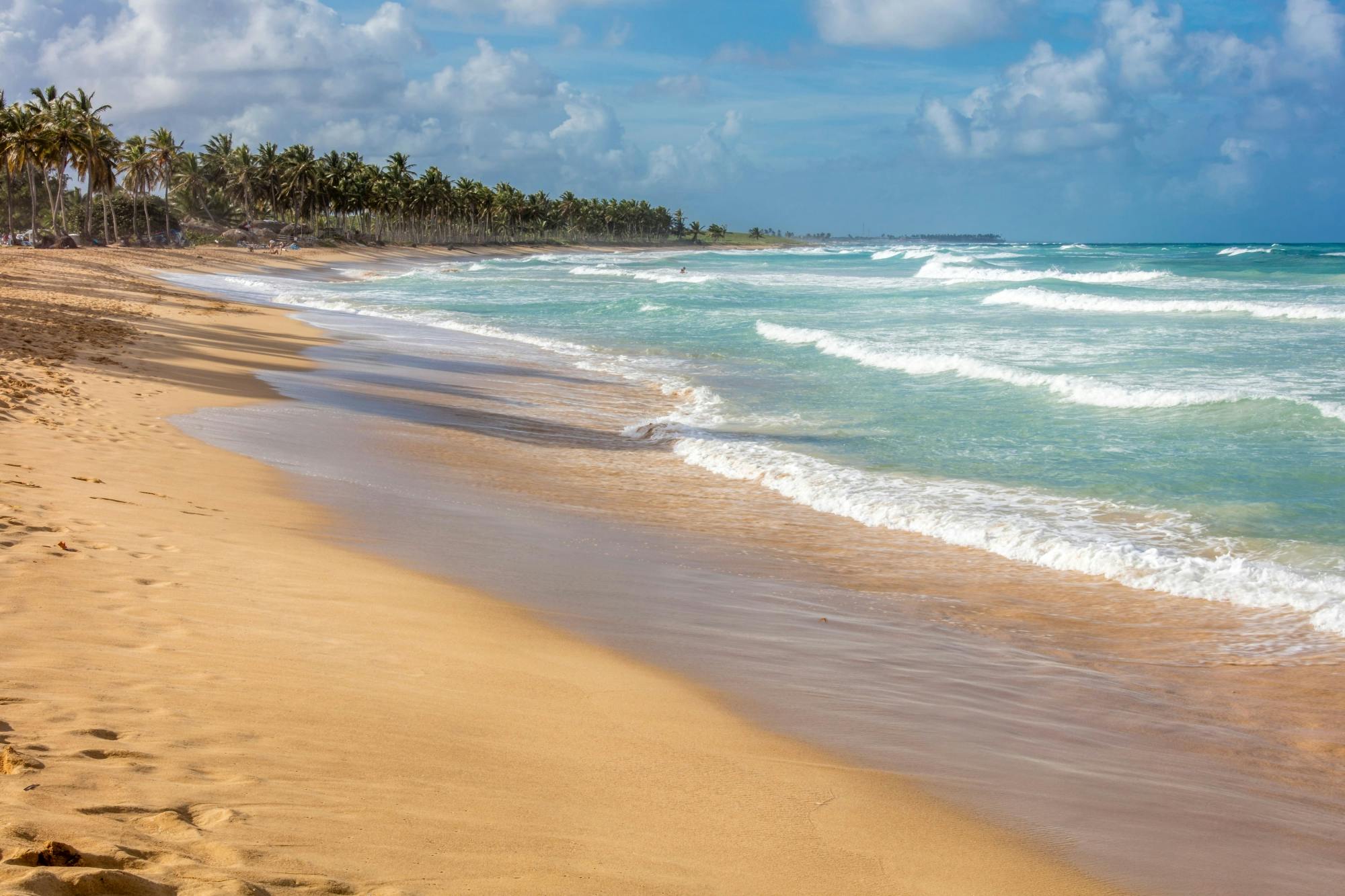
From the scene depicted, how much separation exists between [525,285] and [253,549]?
172ft

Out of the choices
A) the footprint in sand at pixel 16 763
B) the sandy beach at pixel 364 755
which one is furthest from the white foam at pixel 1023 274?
the footprint in sand at pixel 16 763

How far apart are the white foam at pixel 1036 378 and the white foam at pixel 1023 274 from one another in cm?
3089

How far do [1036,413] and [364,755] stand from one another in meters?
15.2

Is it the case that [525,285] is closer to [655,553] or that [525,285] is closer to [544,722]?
[655,553]

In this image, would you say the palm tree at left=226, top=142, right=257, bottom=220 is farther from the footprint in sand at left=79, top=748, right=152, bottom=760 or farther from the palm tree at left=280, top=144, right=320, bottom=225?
the footprint in sand at left=79, top=748, right=152, bottom=760

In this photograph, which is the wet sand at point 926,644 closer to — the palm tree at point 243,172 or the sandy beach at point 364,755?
the sandy beach at point 364,755

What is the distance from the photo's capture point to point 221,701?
4312mm

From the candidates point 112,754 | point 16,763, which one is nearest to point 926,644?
point 112,754

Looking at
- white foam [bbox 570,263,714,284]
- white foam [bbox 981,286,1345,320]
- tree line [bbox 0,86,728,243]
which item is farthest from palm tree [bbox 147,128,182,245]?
white foam [bbox 981,286,1345,320]

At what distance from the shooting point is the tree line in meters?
69.9

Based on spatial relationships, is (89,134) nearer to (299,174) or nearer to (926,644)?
(299,174)

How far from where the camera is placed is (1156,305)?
3769 cm

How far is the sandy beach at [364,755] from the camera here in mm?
3188

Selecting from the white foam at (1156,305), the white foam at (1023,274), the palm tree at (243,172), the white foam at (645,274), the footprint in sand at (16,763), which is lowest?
the footprint in sand at (16,763)
